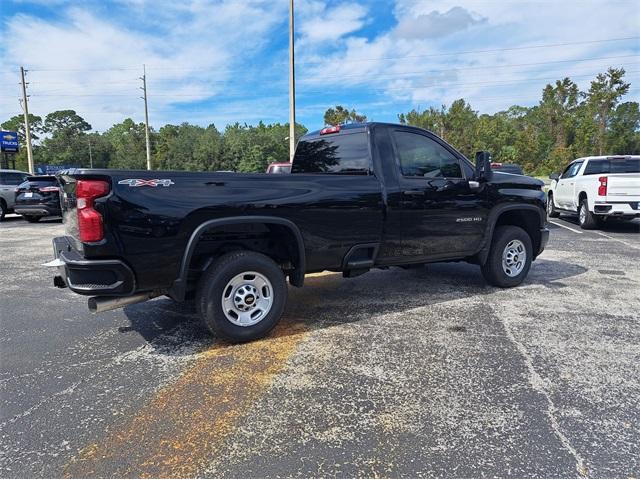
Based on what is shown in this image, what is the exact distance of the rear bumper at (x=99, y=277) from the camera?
3455 millimetres

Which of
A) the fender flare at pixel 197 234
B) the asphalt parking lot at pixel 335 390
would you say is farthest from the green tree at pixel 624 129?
the fender flare at pixel 197 234

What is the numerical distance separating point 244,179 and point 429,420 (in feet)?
7.73

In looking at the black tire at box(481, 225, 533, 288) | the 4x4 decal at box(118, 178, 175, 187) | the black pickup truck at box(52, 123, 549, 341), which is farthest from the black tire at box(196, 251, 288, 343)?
the black tire at box(481, 225, 533, 288)

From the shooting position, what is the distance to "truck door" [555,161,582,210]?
12797mm

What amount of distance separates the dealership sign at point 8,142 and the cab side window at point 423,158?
4050 centimetres

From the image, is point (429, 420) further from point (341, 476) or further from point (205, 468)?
point (205, 468)

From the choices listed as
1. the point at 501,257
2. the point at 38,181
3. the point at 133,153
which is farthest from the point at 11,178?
the point at 133,153

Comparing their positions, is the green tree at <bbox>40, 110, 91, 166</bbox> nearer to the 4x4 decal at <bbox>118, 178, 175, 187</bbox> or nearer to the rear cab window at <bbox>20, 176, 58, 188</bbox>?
the rear cab window at <bbox>20, 176, 58, 188</bbox>

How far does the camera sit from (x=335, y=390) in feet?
10.6

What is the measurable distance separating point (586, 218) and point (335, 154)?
366 inches

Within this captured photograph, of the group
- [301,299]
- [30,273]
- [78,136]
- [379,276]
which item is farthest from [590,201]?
[78,136]

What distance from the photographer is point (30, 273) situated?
23.1ft

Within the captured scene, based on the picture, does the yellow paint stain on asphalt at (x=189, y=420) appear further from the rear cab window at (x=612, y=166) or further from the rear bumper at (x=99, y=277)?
the rear cab window at (x=612, y=166)

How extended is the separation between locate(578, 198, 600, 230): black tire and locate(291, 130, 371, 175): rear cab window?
9108 millimetres
